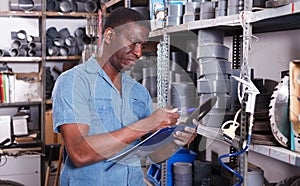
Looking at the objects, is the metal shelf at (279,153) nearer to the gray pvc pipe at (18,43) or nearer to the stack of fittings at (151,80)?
the stack of fittings at (151,80)

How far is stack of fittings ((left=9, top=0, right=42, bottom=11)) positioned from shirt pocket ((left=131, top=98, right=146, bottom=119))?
8.69 ft

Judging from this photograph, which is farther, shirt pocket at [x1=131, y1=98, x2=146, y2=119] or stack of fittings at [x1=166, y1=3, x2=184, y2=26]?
stack of fittings at [x1=166, y1=3, x2=184, y2=26]

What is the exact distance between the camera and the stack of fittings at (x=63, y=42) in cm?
417

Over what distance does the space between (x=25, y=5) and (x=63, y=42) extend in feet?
1.61

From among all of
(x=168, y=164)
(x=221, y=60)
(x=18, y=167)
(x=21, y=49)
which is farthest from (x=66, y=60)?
(x=221, y=60)

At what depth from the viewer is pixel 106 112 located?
1661 millimetres

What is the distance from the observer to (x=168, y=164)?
2316mm

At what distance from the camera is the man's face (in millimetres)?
1618

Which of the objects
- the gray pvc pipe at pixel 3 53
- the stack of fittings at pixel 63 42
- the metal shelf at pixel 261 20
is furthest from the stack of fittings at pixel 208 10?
the gray pvc pipe at pixel 3 53

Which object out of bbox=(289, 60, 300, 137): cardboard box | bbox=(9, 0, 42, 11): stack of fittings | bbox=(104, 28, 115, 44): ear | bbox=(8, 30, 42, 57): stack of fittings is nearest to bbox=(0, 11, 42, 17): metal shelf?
bbox=(9, 0, 42, 11): stack of fittings

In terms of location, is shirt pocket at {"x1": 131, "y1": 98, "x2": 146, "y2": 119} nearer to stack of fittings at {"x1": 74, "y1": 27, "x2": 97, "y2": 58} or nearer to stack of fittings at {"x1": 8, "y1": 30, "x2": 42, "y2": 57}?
stack of fittings at {"x1": 74, "y1": 27, "x2": 97, "y2": 58}

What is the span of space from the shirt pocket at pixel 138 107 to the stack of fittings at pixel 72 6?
2590 millimetres

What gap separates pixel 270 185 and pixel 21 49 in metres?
2.88

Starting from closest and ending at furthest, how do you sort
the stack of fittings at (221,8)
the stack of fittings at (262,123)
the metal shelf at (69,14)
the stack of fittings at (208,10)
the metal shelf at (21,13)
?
1. the stack of fittings at (262,123)
2. the stack of fittings at (221,8)
3. the stack of fittings at (208,10)
4. the metal shelf at (21,13)
5. the metal shelf at (69,14)
